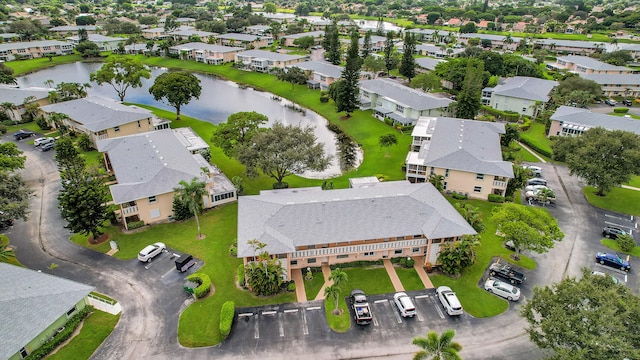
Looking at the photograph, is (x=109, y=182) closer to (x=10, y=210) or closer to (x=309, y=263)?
(x=10, y=210)

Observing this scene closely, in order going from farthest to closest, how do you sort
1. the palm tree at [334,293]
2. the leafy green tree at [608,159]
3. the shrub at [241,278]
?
1. the leafy green tree at [608,159]
2. the shrub at [241,278]
3. the palm tree at [334,293]

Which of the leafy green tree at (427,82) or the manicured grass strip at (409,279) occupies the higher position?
the leafy green tree at (427,82)

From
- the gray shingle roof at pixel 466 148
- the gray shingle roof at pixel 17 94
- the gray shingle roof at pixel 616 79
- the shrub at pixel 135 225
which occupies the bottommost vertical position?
the shrub at pixel 135 225

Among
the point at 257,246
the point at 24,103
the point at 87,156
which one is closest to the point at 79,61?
the point at 24,103

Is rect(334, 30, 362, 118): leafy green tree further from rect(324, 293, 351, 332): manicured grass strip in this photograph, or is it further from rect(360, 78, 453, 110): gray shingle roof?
rect(324, 293, 351, 332): manicured grass strip

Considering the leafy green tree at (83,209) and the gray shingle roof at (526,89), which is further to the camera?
the gray shingle roof at (526,89)

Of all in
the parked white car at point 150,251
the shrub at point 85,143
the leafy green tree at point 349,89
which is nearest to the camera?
the parked white car at point 150,251

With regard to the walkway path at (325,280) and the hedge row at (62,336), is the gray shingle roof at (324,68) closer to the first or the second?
the walkway path at (325,280)

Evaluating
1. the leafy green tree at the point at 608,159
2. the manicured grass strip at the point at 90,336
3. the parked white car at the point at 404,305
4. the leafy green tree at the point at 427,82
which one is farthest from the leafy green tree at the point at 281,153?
the leafy green tree at the point at 427,82
